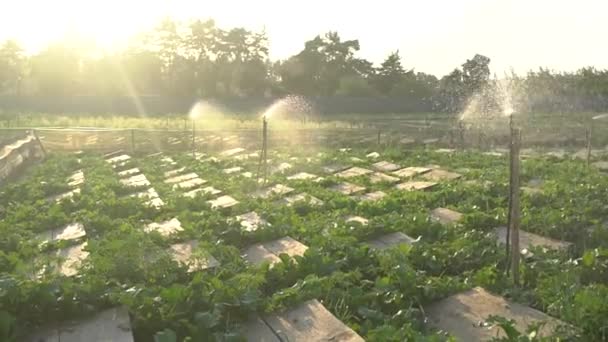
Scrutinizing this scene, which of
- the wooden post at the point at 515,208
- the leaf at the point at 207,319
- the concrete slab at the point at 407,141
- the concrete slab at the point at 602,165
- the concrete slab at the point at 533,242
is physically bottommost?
the concrete slab at the point at 407,141

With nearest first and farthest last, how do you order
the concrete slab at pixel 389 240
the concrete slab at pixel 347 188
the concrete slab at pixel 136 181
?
the concrete slab at pixel 389 240
the concrete slab at pixel 347 188
the concrete slab at pixel 136 181

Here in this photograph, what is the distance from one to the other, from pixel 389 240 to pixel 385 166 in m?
5.85

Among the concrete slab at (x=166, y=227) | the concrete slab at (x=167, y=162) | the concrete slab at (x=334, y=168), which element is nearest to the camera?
the concrete slab at (x=166, y=227)

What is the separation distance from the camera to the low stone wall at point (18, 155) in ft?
40.2

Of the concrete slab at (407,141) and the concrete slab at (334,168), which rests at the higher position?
the concrete slab at (334,168)

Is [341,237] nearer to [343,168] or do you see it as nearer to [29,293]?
[29,293]

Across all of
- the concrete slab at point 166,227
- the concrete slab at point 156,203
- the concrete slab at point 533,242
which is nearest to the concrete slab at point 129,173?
the concrete slab at point 156,203

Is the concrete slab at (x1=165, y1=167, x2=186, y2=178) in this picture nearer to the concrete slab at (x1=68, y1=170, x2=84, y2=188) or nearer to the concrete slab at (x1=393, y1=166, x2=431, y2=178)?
the concrete slab at (x1=68, y1=170, x2=84, y2=188)

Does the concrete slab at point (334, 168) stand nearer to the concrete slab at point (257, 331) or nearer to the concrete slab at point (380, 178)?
the concrete slab at point (380, 178)

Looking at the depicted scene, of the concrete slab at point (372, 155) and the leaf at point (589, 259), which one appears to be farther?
the concrete slab at point (372, 155)

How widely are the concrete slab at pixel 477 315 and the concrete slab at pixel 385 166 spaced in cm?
699

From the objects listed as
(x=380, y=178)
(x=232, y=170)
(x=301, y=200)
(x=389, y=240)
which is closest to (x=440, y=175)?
(x=380, y=178)

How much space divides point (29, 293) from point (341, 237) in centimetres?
269

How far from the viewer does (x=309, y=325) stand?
3.66 m
